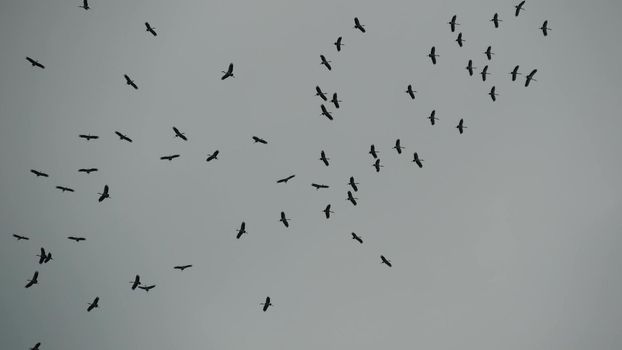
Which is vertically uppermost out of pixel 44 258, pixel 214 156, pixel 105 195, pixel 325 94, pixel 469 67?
pixel 469 67

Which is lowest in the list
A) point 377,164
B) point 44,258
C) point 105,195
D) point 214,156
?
point 44,258

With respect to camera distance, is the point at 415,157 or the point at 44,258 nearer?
the point at 44,258

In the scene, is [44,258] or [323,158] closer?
[44,258]

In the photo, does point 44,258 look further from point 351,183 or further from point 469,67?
point 469,67

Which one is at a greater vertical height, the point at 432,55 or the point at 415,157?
the point at 432,55

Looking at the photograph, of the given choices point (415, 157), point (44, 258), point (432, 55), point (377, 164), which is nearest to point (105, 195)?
point (44, 258)

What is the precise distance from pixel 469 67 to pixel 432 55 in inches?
175

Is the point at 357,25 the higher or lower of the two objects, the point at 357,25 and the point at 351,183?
the higher

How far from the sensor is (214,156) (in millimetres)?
72688

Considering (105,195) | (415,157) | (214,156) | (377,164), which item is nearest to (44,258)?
(105,195)

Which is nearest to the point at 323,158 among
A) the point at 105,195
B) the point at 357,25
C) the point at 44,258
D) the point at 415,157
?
the point at 415,157

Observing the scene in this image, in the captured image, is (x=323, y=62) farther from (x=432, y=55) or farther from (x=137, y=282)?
(x=137, y=282)

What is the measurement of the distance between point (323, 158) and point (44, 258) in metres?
32.4

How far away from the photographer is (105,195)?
71.2m
